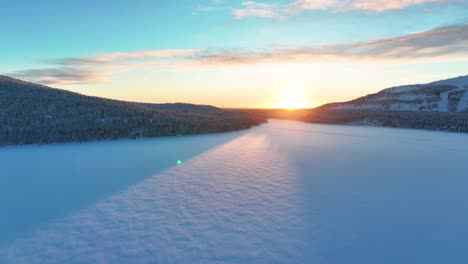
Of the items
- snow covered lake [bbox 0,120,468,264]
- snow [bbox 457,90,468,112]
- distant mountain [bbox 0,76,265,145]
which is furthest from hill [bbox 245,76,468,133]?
snow covered lake [bbox 0,120,468,264]

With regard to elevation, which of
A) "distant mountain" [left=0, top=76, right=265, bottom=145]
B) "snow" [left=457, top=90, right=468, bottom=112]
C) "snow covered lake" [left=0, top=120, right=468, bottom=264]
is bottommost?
"snow covered lake" [left=0, top=120, right=468, bottom=264]

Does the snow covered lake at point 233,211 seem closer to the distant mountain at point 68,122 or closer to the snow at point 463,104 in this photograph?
the distant mountain at point 68,122

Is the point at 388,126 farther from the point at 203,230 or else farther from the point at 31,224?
the point at 31,224

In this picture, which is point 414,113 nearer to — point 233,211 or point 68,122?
point 233,211

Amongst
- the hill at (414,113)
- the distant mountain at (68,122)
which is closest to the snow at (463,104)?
the hill at (414,113)

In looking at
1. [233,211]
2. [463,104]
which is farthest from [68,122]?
[463,104]

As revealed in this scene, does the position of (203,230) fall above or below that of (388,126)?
below

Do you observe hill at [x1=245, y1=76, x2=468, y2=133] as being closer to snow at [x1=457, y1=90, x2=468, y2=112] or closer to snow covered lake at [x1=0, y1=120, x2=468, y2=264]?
snow at [x1=457, y1=90, x2=468, y2=112]

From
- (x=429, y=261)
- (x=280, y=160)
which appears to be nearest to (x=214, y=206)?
(x=429, y=261)
